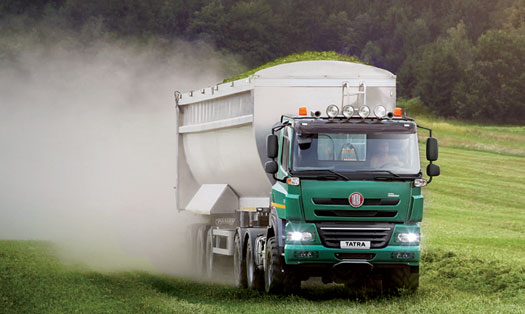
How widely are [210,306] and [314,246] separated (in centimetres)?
Result: 165

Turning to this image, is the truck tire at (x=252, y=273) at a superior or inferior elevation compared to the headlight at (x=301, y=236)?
inferior

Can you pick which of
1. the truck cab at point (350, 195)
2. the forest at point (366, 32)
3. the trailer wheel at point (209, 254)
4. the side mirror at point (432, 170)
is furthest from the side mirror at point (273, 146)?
the forest at point (366, 32)

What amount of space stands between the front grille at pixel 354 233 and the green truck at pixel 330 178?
0.04ft

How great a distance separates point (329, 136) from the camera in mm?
13133

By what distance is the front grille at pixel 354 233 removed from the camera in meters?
12.8

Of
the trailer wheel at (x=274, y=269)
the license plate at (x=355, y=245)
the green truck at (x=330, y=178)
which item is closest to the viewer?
the green truck at (x=330, y=178)

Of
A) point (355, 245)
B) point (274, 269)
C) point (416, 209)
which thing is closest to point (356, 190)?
point (355, 245)

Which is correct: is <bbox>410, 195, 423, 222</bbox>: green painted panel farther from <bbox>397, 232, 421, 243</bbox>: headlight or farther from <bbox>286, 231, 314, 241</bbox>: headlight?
<bbox>286, 231, 314, 241</bbox>: headlight

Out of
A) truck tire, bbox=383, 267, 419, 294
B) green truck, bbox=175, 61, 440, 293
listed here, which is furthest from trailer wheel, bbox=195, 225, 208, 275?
truck tire, bbox=383, 267, 419, 294

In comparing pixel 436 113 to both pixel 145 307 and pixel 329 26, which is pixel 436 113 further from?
pixel 145 307

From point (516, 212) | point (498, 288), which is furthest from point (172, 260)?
point (516, 212)

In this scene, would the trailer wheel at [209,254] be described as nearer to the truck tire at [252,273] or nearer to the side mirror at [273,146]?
the truck tire at [252,273]

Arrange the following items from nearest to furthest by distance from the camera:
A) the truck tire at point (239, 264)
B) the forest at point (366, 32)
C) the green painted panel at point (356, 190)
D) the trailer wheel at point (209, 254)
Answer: the green painted panel at point (356, 190) → the truck tire at point (239, 264) → the trailer wheel at point (209, 254) → the forest at point (366, 32)

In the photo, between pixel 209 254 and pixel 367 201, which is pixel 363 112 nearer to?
pixel 367 201
